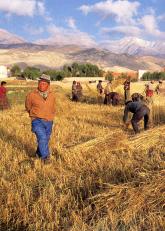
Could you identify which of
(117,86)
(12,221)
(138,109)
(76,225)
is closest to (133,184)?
(76,225)

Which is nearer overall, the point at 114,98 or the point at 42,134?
the point at 42,134

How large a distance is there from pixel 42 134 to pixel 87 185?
7.65ft

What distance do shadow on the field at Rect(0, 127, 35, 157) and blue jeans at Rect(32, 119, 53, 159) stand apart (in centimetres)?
57

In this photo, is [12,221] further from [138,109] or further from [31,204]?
[138,109]

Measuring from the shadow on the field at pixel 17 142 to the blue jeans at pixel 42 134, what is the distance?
1.86 feet

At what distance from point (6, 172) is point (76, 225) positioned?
2.72 m

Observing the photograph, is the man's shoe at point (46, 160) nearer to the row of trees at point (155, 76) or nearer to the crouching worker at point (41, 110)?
the crouching worker at point (41, 110)

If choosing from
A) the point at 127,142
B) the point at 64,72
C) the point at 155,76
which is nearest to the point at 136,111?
the point at 127,142

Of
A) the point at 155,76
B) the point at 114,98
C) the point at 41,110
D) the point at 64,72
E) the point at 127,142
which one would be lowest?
the point at 127,142

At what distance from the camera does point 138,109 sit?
11.4 meters

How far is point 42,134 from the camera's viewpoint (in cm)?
839

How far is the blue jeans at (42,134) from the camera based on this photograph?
8242 millimetres

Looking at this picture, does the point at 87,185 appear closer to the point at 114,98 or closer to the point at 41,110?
the point at 41,110

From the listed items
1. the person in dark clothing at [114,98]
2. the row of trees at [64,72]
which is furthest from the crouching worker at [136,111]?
the row of trees at [64,72]
